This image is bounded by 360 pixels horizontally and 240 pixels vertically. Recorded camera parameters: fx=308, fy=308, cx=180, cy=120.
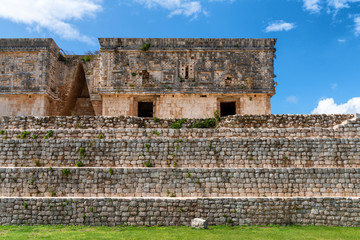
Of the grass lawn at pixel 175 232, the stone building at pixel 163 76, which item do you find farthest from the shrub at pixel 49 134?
the stone building at pixel 163 76

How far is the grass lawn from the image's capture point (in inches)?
304

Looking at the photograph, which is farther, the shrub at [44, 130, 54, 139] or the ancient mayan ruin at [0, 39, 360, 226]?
the shrub at [44, 130, 54, 139]

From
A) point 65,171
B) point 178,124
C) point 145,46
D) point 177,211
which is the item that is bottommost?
point 177,211

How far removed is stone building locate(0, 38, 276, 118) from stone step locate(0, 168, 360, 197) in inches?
275

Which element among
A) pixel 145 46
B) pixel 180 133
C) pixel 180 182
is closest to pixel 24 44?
pixel 145 46

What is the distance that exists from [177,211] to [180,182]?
104 cm

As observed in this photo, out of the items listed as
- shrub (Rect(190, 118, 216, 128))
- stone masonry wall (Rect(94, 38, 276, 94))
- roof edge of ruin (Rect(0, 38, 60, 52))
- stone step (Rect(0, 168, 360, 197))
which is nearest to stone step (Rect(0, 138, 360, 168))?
stone step (Rect(0, 168, 360, 197))

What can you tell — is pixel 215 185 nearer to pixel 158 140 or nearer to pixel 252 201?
pixel 252 201

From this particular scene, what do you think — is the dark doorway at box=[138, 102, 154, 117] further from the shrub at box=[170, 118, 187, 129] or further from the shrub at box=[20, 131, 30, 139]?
the shrub at box=[20, 131, 30, 139]

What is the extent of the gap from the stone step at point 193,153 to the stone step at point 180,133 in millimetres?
650

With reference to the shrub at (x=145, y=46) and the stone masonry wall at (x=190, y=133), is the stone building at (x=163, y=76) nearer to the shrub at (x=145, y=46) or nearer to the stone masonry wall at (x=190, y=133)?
the shrub at (x=145, y=46)

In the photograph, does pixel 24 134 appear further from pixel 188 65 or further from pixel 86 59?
pixel 86 59

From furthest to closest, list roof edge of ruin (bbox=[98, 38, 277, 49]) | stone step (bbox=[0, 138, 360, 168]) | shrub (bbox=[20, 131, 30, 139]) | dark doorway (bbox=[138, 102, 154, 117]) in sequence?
1. dark doorway (bbox=[138, 102, 154, 117])
2. roof edge of ruin (bbox=[98, 38, 277, 49])
3. shrub (bbox=[20, 131, 30, 139])
4. stone step (bbox=[0, 138, 360, 168])

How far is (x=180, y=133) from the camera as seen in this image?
37.6ft
